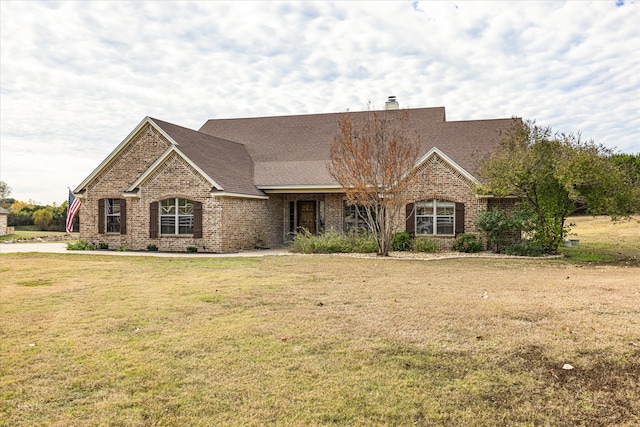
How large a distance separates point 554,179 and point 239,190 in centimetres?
1198

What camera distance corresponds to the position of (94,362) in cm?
560

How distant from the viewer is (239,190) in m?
20.9

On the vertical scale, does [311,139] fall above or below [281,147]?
above

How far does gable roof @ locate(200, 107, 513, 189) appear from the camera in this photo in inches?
923

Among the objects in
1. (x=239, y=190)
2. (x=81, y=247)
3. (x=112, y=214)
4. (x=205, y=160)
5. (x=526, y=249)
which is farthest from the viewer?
(x=112, y=214)

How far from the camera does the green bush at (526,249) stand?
18.6 meters

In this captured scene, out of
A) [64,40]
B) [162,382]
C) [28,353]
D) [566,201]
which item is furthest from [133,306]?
[566,201]

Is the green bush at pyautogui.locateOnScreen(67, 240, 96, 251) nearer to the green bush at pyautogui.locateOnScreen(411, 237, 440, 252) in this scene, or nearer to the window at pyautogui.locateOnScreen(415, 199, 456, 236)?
→ the green bush at pyautogui.locateOnScreen(411, 237, 440, 252)

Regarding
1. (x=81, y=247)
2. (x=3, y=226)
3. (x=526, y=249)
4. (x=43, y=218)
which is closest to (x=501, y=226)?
(x=526, y=249)

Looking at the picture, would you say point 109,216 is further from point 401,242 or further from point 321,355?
point 321,355

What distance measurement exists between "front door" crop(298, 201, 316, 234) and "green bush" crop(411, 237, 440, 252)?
586 cm

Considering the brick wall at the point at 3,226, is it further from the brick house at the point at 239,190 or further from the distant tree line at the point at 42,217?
the brick house at the point at 239,190

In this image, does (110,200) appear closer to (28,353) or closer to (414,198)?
(414,198)

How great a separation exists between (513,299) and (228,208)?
13.5 meters
